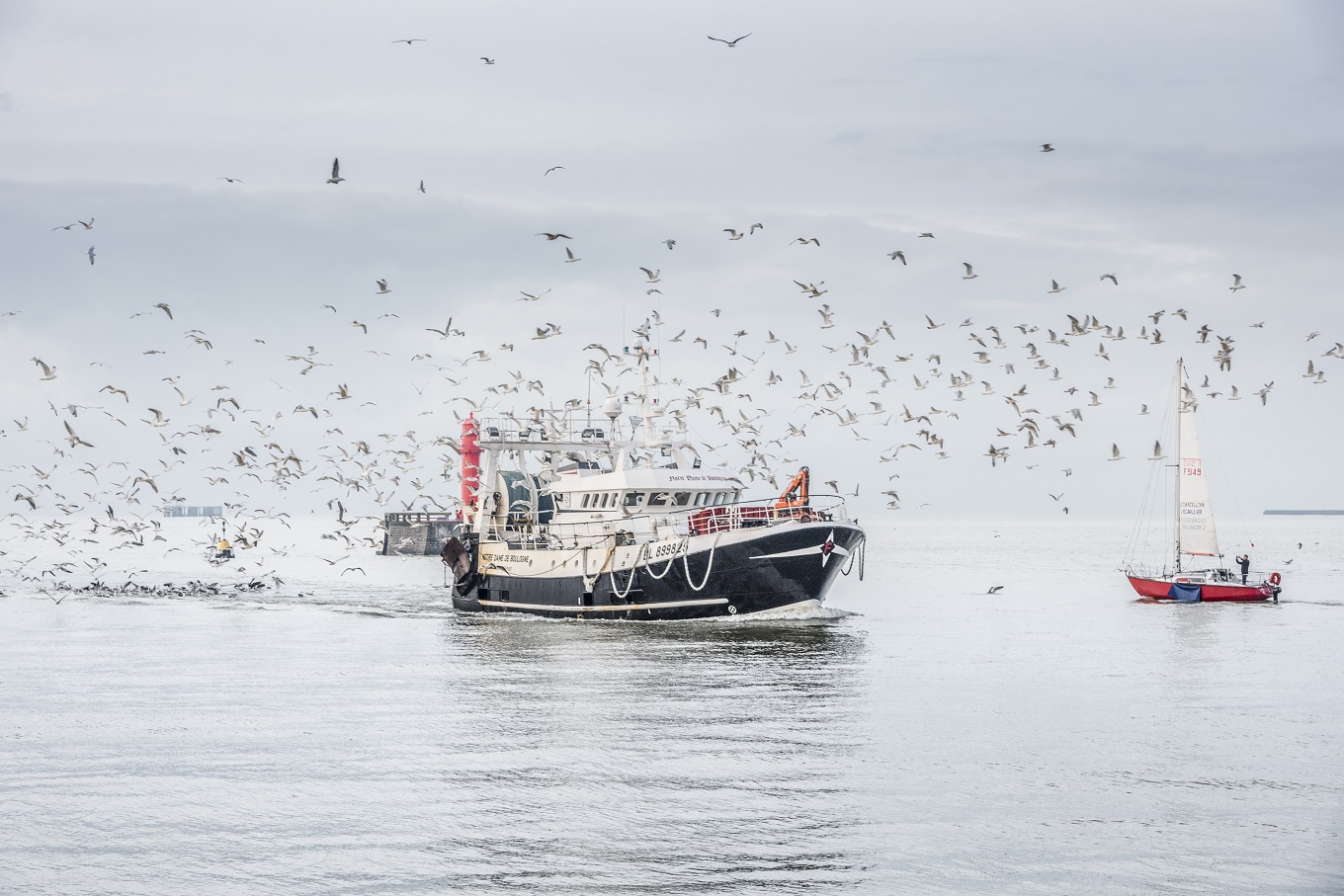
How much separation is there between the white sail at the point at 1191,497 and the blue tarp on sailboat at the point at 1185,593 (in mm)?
1709

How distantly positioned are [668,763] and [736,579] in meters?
21.2

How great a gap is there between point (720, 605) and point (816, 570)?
140 inches

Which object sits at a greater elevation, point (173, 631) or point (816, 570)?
point (816, 570)

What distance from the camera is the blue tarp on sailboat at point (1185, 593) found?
198ft

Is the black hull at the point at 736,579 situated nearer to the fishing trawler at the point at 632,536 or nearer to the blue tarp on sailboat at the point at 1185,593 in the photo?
the fishing trawler at the point at 632,536

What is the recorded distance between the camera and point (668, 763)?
22.1 metres

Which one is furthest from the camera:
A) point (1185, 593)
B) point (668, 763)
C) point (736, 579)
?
point (1185, 593)

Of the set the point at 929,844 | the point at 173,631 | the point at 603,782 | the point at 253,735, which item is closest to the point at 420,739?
the point at 253,735

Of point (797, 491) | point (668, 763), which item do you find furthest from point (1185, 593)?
point (668, 763)

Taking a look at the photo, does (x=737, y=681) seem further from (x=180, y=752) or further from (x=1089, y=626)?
(x=1089, y=626)

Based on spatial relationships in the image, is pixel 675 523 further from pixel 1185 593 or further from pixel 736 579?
pixel 1185 593

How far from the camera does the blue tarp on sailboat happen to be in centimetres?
6041

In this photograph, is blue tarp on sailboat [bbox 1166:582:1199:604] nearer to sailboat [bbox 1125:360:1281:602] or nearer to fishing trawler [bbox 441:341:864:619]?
sailboat [bbox 1125:360:1281:602]

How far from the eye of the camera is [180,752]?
76.3 ft
